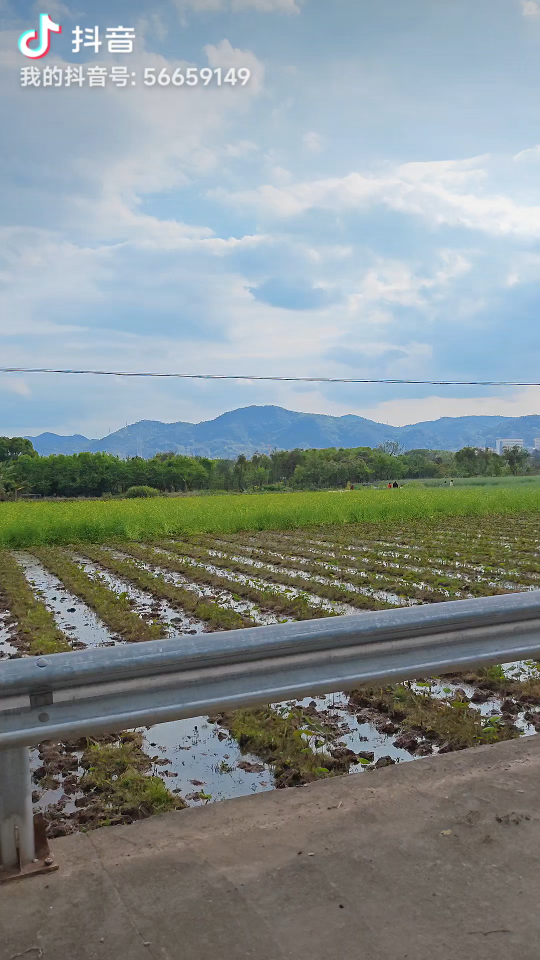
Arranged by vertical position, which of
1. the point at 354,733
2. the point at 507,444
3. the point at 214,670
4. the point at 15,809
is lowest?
the point at 354,733

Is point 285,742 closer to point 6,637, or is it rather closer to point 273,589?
point 6,637

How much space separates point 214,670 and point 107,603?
665 cm

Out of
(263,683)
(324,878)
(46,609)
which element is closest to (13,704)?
(263,683)

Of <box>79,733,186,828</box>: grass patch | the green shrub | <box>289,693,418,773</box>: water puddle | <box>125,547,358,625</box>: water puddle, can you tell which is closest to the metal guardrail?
<box>79,733,186,828</box>: grass patch

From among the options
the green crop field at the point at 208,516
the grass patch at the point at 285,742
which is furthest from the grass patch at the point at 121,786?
the green crop field at the point at 208,516

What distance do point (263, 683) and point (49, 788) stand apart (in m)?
1.57

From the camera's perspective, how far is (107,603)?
366 inches

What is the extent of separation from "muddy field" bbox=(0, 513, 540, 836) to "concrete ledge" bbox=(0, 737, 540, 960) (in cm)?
55

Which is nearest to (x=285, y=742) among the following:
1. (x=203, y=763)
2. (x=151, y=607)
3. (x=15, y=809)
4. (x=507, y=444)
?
(x=203, y=763)

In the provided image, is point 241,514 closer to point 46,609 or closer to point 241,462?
point 46,609

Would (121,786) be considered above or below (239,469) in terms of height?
below

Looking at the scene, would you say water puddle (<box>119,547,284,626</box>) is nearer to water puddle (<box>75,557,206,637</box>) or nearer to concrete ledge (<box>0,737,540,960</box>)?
water puddle (<box>75,557,206,637</box>)

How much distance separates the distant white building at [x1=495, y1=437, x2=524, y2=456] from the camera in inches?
1892

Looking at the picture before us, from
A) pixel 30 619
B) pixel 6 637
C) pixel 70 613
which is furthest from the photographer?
pixel 70 613
